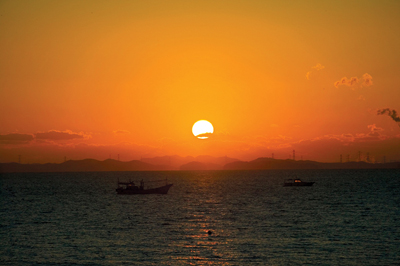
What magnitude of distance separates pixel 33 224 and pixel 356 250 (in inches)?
1925

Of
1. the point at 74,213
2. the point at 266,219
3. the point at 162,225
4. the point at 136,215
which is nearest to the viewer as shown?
the point at 162,225

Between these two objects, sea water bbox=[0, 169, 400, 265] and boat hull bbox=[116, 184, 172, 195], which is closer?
sea water bbox=[0, 169, 400, 265]

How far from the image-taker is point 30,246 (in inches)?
1977

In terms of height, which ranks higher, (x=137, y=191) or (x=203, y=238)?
(x=137, y=191)

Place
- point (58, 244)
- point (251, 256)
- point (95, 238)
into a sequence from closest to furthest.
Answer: point (251, 256) < point (58, 244) < point (95, 238)

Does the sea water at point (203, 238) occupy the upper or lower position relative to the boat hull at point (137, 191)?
lower

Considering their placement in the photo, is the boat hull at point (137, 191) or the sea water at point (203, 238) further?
the boat hull at point (137, 191)

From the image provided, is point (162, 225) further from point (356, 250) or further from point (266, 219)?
point (356, 250)

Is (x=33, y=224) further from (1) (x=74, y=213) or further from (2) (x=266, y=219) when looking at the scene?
(2) (x=266, y=219)

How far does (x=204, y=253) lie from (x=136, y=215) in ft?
121

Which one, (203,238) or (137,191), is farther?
(137,191)

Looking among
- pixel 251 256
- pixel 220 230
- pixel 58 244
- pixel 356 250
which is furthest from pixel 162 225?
pixel 356 250

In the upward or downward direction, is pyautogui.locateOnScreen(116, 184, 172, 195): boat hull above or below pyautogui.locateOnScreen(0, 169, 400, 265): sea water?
above

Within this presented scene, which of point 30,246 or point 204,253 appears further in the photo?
point 30,246
